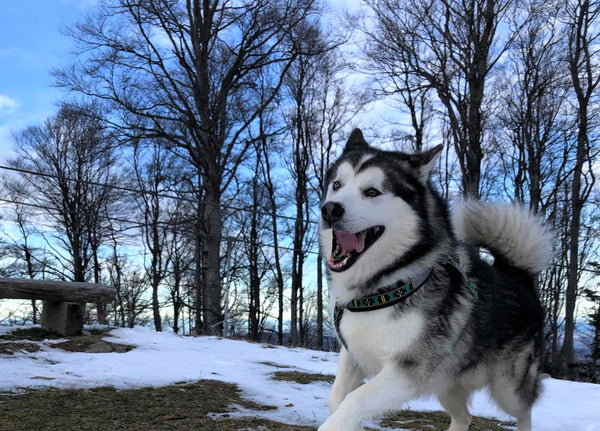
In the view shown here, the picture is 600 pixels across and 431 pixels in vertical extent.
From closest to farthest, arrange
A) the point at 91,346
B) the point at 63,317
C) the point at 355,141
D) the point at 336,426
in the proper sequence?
the point at 336,426 → the point at 355,141 → the point at 91,346 → the point at 63,317

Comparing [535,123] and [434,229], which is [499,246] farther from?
[535,123]

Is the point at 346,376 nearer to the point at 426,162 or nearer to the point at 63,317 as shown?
the point at 426,162

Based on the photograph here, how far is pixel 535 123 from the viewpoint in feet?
55.1

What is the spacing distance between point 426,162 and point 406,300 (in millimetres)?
782

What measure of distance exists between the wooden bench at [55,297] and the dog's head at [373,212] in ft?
17.2

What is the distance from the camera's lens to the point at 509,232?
3.40m

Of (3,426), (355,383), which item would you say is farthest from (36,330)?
(355,383)

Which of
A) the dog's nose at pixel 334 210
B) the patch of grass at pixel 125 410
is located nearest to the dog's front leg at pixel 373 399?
the dog's nose at pixel 334 210

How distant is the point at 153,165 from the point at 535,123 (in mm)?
17533

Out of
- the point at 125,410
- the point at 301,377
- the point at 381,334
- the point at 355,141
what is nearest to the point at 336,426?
the point at 381,334

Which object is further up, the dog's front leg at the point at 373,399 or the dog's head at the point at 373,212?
the dog's head at the point at 373,212

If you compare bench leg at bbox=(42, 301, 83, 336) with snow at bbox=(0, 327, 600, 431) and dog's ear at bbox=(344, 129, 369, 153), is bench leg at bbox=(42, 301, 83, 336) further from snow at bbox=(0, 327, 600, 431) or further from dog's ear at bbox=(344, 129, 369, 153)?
dog's ear at bbox=(344, 129, 369, 153)

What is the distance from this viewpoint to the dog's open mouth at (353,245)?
94.9 inches

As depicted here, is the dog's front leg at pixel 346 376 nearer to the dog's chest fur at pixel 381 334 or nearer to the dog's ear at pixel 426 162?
the dog's chest fur at pixel 381 334
